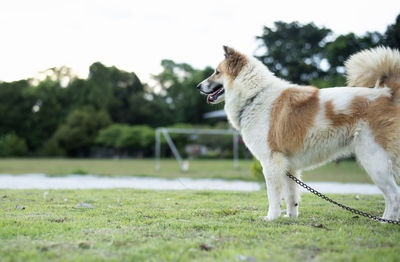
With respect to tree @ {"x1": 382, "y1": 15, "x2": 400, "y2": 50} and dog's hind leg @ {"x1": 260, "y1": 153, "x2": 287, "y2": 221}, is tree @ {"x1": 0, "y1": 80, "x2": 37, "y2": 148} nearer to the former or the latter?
tree @ {"x1": 382, "y1": 15, "x2": 400, "y2": 50}

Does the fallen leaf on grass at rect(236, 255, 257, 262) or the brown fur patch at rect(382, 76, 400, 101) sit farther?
the brown fur patch at rect(382, 76, 400, 101)

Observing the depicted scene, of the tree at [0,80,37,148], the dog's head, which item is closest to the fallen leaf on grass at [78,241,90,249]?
the dog's head

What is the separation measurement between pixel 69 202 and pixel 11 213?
1.42 m

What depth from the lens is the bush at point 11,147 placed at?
4425 cm

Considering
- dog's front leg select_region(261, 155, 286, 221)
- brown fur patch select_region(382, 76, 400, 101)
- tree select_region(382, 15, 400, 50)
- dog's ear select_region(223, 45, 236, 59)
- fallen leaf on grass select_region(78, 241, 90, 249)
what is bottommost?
fallen leaf on grass select_region(78, 241, 90, 249)

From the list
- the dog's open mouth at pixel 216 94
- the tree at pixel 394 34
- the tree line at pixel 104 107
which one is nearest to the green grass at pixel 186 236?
the dog's open mouth at pixel 216 94

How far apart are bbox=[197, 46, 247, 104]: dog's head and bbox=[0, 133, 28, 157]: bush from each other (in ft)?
154

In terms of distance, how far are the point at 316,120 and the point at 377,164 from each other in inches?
33.9

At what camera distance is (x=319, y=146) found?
429cm

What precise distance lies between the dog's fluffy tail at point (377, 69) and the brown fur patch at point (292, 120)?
0.73 meters

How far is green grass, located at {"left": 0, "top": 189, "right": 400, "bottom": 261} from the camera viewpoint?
2.84 metres

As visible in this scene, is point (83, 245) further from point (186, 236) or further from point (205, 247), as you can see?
point (205, 247)

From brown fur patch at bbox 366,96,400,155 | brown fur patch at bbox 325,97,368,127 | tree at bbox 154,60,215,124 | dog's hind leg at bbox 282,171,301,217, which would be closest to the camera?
brown fur patch at bbox 366,96,400,155

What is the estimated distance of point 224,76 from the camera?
5.10m
